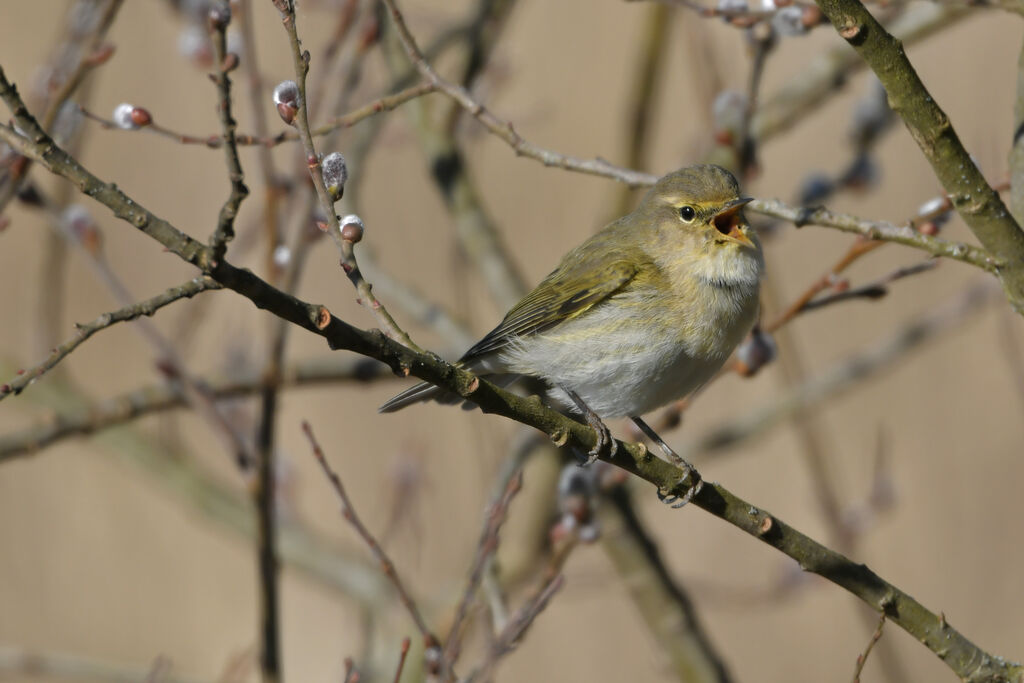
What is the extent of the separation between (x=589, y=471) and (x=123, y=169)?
5001 mm

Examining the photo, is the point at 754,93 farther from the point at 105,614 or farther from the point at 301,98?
the point at 105,614

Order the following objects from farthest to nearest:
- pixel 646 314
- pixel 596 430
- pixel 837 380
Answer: pixel 837 380 → pixel 646 314 → pixel 596 430

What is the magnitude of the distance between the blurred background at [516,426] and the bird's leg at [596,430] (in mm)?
2105

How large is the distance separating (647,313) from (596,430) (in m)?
0.67

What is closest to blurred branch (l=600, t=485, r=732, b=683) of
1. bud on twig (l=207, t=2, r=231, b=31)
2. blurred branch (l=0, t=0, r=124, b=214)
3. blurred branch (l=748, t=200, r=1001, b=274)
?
blurred branch (l=748, t=200, r=1001, b=274)

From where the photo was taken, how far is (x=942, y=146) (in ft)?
6.37

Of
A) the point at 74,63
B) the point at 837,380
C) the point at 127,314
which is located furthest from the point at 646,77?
the point at 127,314

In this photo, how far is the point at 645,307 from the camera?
116 inches

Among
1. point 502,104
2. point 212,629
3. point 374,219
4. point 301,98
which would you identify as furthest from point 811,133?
point 301,98

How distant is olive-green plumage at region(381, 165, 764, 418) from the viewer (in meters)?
2.86

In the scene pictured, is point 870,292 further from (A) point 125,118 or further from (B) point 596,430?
(A) point 125,118

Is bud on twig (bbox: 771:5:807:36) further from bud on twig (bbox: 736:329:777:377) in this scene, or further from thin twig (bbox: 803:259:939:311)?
bud on twig (bbox: 736:329:777:377)

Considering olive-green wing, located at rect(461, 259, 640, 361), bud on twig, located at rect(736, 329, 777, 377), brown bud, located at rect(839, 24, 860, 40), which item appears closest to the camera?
brown bud, located at rect(839, 24, 860, 40)

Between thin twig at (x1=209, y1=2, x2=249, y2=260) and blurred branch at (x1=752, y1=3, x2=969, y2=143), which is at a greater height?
blurred branch at (x1=752, y1=3, x2=969, y2=143)
